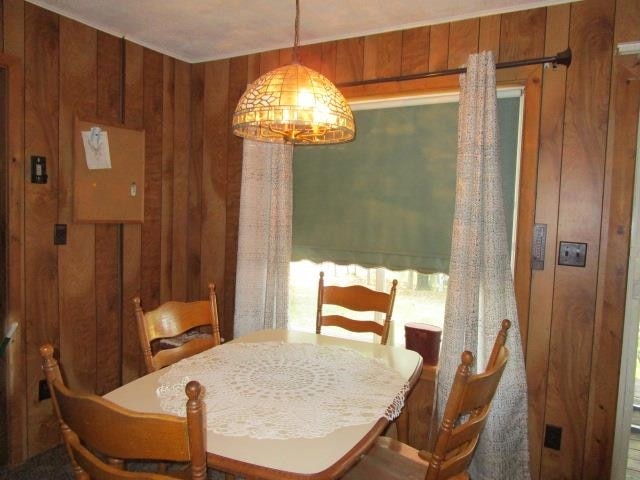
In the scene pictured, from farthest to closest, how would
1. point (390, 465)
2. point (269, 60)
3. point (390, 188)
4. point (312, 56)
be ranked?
point (269, 60), point (312, 56), point (390, 188), point (390, 465)

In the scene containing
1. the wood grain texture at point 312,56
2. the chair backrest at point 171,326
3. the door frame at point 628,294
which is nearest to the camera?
the chair backrest at point 171,326

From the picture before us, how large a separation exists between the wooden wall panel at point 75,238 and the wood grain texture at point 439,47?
1854 mm

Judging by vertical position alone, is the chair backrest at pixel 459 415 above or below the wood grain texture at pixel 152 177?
below

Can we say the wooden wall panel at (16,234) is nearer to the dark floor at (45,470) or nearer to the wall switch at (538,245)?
the dark floor at (45,470)

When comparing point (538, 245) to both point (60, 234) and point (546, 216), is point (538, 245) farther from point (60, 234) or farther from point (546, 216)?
point (60, 234)

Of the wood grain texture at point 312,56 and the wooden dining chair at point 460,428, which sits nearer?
the wooden dining chair at point 460,428

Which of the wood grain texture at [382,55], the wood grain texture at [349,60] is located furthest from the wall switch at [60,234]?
the wood grain texture at [382,55]

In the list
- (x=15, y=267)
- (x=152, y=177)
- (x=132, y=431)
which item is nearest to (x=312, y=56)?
(x=152, y=177)

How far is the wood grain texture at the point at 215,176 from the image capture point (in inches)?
115

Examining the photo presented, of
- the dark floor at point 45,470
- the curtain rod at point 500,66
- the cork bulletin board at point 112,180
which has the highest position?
the curtain rod at point 500,66

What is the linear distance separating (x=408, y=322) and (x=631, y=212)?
1218 mm

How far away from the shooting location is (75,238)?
240 cm

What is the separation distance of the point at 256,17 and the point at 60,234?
5.08 ft

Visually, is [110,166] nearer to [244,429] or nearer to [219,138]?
[219,138]
